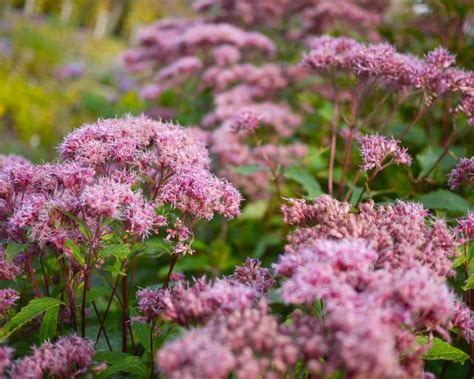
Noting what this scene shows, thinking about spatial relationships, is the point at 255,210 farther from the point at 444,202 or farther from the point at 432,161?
the point at 444,202

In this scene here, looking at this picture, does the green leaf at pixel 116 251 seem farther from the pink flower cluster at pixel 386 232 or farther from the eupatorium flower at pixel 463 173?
the eupatorium flower at pixel 463 173

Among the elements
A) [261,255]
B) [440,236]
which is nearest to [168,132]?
[440,236]

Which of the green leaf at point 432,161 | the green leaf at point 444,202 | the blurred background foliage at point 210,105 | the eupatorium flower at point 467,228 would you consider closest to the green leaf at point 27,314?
the blurred background foliage at point 210,105

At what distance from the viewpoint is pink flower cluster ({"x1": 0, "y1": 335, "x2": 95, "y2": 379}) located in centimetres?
161

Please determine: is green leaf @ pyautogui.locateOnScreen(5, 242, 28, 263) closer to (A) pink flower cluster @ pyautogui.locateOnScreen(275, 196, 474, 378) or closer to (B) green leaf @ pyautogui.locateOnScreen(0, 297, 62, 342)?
(B) green leaf @ pyautogui.locateOnScreen(0, 297, 62, 342)

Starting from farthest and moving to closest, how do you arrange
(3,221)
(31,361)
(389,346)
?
(3,221) → (31,361) → (389,346)

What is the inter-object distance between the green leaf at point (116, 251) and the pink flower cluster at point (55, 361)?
311 millimetres

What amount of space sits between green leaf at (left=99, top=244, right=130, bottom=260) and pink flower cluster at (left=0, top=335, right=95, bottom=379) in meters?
0.31

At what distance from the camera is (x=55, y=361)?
64.9 inches

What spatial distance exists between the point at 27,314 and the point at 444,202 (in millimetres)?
2033

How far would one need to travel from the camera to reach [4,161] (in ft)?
8.55

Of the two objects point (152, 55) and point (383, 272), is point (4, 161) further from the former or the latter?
point (152, 55)

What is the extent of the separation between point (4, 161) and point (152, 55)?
3.60m

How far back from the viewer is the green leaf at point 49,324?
6.57 feet
